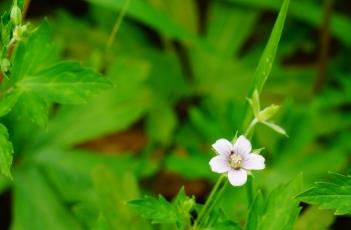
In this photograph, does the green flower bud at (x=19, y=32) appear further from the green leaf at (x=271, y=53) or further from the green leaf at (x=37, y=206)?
the green leaf at (x=37, y=206)

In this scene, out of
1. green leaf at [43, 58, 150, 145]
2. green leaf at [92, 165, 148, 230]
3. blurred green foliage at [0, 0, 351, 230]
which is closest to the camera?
green leaf at [92, 165, 148, 230]

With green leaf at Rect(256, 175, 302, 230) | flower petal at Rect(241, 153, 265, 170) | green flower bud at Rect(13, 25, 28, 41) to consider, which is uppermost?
green flower bud at Rect(13, 25, 28, 41)

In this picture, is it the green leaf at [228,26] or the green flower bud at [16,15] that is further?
the green leaf at [228,26]

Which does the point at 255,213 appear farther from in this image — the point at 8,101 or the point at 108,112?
the point at 108,112

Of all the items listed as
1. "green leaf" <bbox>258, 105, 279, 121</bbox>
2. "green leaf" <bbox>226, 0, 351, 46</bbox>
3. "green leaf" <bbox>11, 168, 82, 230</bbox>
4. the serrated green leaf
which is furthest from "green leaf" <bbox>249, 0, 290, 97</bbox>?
"green leaf" <bbox>226, 0, 351, 46</bbox>

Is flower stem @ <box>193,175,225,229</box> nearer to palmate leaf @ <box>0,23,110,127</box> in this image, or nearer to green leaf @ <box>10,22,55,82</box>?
palmate leaf @ <box>0,23,110,127</box>

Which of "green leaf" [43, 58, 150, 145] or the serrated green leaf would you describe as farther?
"green leaf" [43, 58, 150, 145]

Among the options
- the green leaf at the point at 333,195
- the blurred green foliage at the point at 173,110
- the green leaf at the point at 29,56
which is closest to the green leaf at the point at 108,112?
the blurred green foliage at the point at 173,110

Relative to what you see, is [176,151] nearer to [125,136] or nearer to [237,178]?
[125,136]

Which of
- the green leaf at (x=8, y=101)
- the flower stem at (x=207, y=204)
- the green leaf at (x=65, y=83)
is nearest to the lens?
the flower stem at (x=207, y=204)
